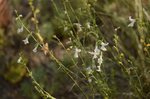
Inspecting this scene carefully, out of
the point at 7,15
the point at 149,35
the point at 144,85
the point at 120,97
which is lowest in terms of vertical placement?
the point at 120,97

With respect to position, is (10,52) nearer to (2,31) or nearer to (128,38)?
(2,31)

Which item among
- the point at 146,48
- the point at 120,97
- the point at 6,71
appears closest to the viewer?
the point at 146,48

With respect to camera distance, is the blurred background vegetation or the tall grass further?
the blurred background vegetation

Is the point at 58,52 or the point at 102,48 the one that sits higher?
the point at 102,48

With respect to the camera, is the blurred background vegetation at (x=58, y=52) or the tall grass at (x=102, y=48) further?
the blurred background vegetation at (x=58, y=52)

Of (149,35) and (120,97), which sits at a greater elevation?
(149,35)

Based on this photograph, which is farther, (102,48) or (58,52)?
(58,52)

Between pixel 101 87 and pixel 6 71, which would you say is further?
pixel 6 71

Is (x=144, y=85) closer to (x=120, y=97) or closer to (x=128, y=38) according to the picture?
(x=120, y=97)

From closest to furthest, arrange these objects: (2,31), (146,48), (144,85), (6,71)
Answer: (146,48)
(144,85)
(6,71)
(2,31)

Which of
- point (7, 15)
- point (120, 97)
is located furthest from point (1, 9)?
point (120, 97)
